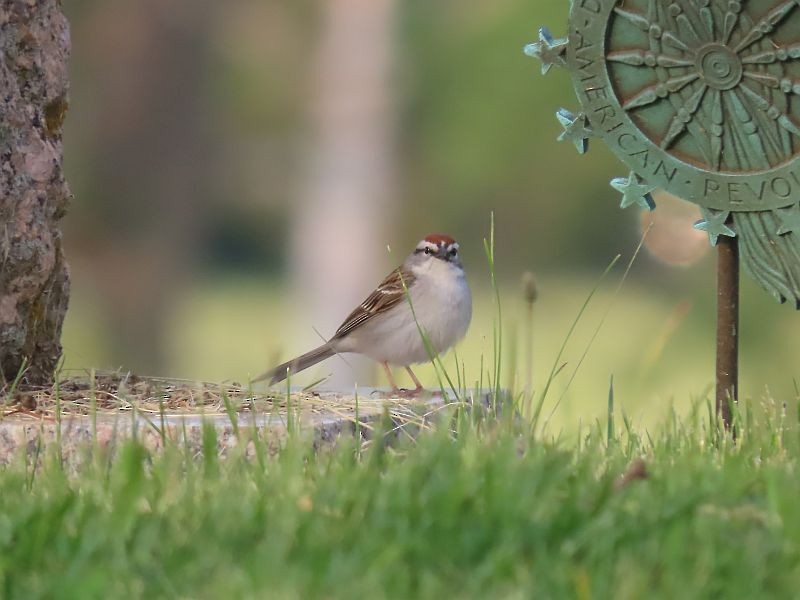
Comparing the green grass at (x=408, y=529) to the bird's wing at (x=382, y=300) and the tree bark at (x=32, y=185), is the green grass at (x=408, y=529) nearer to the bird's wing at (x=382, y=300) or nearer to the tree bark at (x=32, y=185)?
the tree bark at (x=32, y=185)

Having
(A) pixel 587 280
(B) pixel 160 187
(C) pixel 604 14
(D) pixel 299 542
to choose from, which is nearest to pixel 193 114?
(B) pixel 160 187

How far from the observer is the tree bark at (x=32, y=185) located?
19.0ft

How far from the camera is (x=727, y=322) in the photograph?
609 centimetres

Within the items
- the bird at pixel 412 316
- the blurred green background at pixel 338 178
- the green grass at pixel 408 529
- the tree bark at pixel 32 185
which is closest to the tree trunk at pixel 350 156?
the blurred green background at pixel 338 178

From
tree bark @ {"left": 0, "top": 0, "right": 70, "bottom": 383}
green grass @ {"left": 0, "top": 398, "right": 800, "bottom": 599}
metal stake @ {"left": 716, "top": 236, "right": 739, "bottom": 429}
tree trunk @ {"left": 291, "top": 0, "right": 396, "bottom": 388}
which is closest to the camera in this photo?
green grass @ {"left": 0, "top": 398, "right": 800, "bottom": 599}

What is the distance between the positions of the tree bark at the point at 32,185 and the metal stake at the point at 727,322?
2.66 meters

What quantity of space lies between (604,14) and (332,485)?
279 centimetres

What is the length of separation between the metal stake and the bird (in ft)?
4.52

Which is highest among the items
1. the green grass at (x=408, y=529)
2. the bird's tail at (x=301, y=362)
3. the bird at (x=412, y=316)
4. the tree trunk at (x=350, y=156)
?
the tree trunk at (x=350, y=156)

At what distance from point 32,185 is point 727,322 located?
9.20ft

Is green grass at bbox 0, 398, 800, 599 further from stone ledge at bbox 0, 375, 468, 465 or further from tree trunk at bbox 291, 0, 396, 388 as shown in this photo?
tree trunk at bbox 291, 0, 396, 388

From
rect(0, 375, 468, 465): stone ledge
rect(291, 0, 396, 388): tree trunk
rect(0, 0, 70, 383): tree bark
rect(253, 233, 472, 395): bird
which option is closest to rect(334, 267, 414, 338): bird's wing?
rect(253, 233, 472, 395): bird

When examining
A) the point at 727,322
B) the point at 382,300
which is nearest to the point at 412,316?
the point at 382,300

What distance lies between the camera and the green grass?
3369 millimetres
